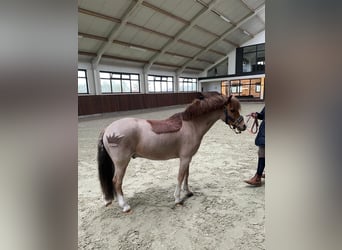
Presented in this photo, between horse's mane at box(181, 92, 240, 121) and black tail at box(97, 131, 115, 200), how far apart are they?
0.81 m

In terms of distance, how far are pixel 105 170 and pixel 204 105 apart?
1112 millimetres

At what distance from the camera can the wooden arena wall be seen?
8.60 metres

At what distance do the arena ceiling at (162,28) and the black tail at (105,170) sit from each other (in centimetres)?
677

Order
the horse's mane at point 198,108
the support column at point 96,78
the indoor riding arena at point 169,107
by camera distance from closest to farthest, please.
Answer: the indoor riding arena at point 169,107
the horse's mane at point 198,108
the support column at point 96,78

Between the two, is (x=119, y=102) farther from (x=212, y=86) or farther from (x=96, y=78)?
(x=212, y=86)

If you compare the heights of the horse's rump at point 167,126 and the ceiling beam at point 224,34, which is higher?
the ceiling beam at point 224,34

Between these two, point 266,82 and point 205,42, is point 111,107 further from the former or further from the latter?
point 266,82

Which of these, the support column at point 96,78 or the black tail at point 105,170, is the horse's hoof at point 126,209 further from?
the support column at point 96,78

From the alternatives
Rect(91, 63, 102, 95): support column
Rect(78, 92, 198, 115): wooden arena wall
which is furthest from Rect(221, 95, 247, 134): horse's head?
Rect(91, 63, 102, 95): support column

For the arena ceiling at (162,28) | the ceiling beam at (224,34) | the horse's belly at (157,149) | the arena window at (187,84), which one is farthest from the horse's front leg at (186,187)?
the arena window at (187,84)

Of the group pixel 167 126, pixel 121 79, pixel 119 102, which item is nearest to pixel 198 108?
pixel 167 126

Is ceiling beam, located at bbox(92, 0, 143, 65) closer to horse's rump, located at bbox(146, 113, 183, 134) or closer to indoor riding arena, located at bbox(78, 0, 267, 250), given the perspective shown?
indoor riding arena, located at bbox(78, 0, 267, 250)

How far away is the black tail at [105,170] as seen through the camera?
1.88 m
